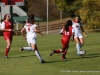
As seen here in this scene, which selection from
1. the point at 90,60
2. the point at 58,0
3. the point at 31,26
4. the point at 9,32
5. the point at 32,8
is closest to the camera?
the point at 31,26

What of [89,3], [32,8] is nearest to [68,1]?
[89,3]

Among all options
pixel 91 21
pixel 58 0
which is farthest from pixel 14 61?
pixel 58 0

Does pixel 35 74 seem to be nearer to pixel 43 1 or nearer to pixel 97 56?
pixel 97 56

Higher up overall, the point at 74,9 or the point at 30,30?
the point at 30,30

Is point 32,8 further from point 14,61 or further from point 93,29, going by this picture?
point 14,61

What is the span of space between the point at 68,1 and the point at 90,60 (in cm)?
6037

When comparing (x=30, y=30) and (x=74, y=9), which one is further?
(x=74, y=9)

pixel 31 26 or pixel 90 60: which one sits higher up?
pixel 31 26

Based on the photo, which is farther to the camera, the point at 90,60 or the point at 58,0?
the point at 58,0

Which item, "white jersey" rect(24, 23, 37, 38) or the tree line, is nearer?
"white jersey" rect(24, 23, 37, 38)

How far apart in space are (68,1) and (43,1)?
2791 cm

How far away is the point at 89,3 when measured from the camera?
6288cm

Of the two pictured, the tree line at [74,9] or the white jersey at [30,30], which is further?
the tree line at [74,9]

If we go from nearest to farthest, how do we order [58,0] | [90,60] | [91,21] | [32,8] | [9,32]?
[90,60], [9,32], [91,21], [58,0], [32,8]
